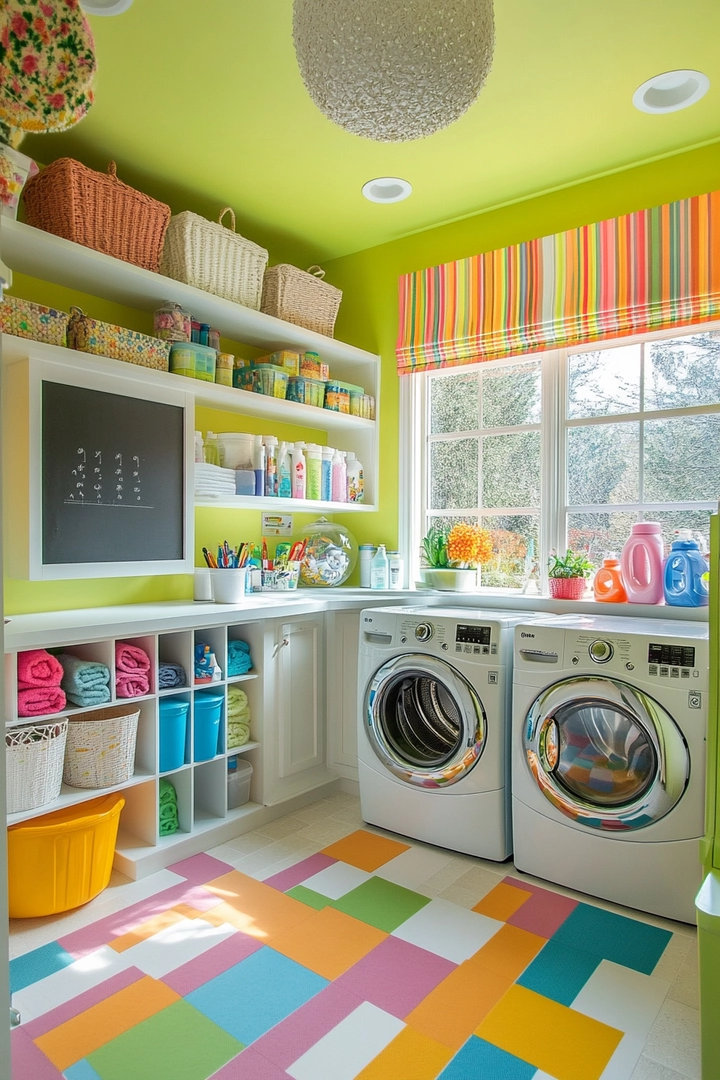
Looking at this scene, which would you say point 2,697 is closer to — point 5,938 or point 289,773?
point 5,938

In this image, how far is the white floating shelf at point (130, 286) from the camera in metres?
2.30

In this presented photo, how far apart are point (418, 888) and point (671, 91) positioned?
2.90m

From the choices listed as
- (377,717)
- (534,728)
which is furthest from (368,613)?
(534,728)

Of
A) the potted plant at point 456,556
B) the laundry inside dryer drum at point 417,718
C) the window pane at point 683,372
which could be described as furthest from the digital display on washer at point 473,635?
the window pane at point 683,372

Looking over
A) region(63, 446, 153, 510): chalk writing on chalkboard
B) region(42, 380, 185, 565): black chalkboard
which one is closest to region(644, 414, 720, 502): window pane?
region(42, 380, 185, 565): black chalkboard

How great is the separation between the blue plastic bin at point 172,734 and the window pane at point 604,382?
7.00ft

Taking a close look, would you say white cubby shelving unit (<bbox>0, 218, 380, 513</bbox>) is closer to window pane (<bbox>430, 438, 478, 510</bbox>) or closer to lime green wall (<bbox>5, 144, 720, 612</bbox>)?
lime green wall (<bbox>5, 144, 720, 612</bbox>)

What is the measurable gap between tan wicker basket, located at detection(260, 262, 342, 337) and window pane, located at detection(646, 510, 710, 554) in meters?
1.84

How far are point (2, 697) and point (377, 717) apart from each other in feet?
6.67

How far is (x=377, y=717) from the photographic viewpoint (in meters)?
2.83

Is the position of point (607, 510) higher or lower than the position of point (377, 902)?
higher

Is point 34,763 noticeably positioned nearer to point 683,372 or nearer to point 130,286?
point 130,286

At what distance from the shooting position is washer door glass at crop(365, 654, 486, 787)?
266 centimetres

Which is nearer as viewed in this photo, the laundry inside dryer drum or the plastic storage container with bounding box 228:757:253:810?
the laundry inside dryer drum
